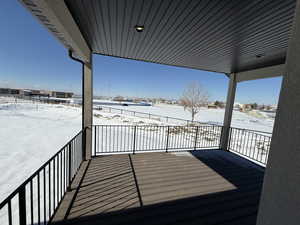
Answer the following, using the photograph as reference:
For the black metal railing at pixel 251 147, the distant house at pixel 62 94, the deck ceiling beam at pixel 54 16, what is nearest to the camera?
the deck ceiling beam at pixel 54 16

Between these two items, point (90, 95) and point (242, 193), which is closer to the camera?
point (242, 193)

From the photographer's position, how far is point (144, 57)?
3.69m

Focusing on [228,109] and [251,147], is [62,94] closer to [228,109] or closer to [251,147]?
[228,109]

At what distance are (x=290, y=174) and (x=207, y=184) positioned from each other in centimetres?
242

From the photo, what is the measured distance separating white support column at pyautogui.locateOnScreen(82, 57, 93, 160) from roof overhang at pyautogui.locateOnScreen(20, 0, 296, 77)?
1.77 feet

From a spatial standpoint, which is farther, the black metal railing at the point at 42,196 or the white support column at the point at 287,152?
the black metal railing at the point at 42,196

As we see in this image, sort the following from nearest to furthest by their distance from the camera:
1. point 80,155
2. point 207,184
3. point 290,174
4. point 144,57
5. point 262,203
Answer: point 290,174, point 262,203, point 207,184, point 80,155, point 144,57

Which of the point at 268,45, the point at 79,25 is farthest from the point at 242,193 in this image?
the point at 79,25

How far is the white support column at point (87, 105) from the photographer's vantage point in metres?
3.24

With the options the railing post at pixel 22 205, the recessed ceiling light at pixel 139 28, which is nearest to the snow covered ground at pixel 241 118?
the recessed ceiling light at pixel 139 28

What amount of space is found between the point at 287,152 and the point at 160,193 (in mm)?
2108

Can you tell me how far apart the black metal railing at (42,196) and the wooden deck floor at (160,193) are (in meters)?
0.20

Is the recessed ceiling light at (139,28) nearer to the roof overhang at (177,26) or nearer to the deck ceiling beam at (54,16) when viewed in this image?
the roof overhang at (177,26)

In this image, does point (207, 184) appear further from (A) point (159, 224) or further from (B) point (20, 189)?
(B) point (20, 189)
